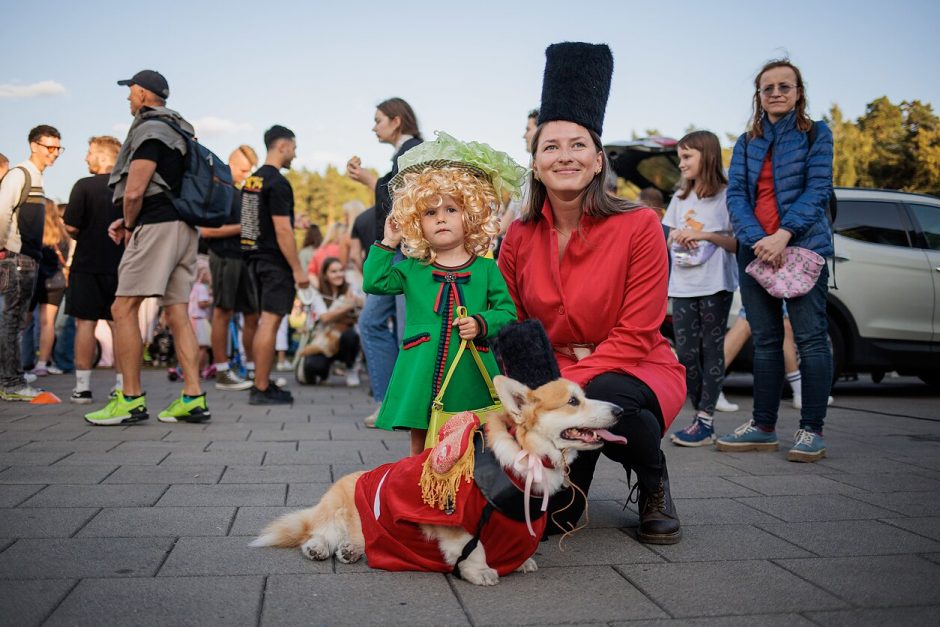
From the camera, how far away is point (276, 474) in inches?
177

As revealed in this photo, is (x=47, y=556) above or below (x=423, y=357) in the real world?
below

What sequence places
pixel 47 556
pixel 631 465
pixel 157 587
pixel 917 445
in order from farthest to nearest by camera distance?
1. pixel 917 445
2. pixel 631 465
3. pixel 47 556
4. pixel 157 587

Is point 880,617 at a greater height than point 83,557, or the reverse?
point 880,617

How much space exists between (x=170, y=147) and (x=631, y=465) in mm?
4325

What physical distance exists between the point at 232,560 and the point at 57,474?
1929mm

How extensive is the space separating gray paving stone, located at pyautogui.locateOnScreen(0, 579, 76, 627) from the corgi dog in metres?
0.84

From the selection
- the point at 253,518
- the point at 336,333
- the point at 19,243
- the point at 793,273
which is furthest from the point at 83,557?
the point at 336,333

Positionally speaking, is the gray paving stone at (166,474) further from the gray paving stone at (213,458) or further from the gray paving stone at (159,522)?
the gray paving stone at (159,522)

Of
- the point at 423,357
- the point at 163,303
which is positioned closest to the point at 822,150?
the point at 423,357

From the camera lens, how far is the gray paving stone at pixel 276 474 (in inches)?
171

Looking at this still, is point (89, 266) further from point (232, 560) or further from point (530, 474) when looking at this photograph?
point (530, 474)

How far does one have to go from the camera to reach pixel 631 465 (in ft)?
11.1

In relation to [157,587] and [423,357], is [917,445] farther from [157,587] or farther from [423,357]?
[157,587]

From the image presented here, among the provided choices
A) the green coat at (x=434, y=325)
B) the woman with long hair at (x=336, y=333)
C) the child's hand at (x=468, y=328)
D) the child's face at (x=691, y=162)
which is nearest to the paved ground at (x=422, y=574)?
the green coat at (x=434, y=325)
